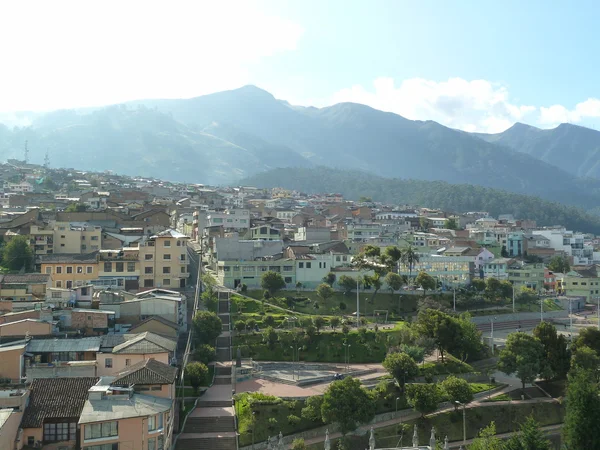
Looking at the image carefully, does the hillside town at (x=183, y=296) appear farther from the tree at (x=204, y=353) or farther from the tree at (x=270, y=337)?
the tree at (x=204, y=353)

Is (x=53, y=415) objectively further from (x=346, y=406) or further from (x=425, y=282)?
(x=425, y=282)

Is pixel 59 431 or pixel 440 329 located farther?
pixel 440 329

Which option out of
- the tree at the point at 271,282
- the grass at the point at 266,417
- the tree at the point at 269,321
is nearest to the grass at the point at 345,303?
the tree at the point at 271,282

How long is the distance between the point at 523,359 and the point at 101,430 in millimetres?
24273

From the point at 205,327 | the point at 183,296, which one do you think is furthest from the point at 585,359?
the point at 183,296

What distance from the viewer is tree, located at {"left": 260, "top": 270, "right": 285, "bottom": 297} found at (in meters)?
49.2

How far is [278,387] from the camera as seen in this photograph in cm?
3625

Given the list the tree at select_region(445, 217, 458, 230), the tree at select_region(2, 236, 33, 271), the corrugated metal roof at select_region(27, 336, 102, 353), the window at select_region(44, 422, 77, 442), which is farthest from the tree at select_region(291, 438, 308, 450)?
the tree at select_region(445, 217, 458, 230)

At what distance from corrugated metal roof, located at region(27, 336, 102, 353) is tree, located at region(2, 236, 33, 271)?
1754 cm

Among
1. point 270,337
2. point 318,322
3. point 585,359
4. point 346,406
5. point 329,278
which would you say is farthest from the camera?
point 329,278

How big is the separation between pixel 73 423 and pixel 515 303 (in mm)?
42269

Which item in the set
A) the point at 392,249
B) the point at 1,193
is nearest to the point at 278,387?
the point at 392,249

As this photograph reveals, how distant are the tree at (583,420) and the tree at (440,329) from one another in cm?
1108

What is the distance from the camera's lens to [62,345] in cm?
3222
